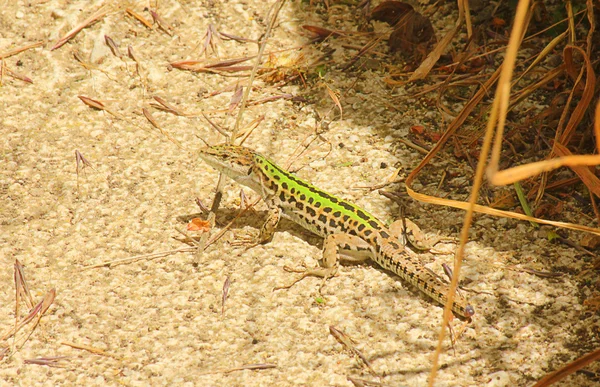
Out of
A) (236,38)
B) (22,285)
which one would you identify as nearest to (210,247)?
(22,285)

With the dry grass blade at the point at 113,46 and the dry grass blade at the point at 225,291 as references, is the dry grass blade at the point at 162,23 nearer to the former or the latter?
the dry grass blade at the point at 113,46

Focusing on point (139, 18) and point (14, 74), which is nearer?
point (14, 74)

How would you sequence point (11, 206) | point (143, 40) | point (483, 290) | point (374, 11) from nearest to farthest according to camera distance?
point (483, 290) → point (11, 206) → point (374, 11) → point (143, 40)

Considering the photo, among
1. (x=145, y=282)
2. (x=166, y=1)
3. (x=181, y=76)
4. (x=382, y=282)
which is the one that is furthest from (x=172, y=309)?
(x=166, y=1)

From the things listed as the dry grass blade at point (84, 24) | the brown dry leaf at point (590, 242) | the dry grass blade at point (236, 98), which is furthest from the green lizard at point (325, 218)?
the dry grass blade at point (84, 24)

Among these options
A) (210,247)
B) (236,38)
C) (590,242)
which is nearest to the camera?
(590,242)

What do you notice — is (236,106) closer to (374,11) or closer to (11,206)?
(374,11)

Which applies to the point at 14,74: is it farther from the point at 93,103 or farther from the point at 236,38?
the point at 236,38
